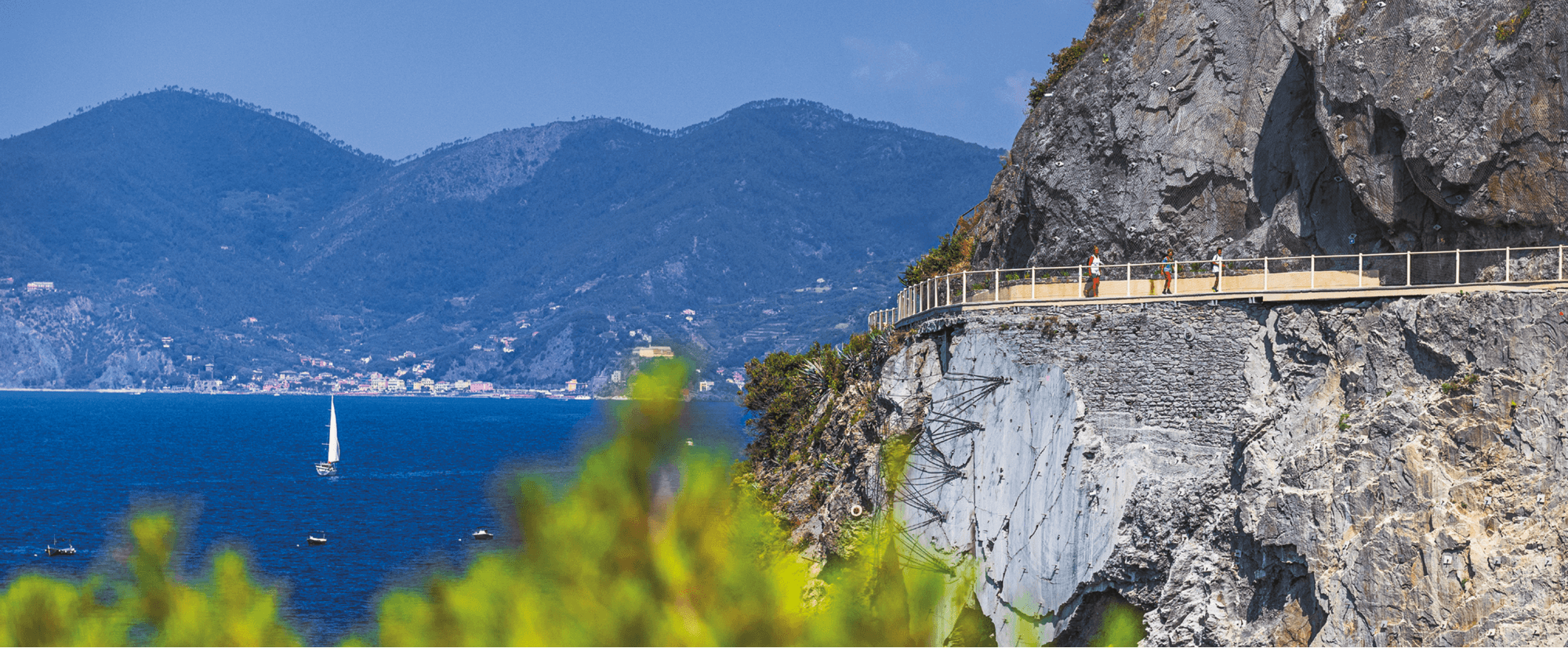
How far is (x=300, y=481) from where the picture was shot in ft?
349

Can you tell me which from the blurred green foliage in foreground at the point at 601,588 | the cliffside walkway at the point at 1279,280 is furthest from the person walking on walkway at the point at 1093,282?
the blurred green foliage in foreground at the point at 601,588

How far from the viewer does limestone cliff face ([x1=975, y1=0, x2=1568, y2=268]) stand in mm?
26469

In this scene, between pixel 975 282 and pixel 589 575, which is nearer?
pixel 589 575

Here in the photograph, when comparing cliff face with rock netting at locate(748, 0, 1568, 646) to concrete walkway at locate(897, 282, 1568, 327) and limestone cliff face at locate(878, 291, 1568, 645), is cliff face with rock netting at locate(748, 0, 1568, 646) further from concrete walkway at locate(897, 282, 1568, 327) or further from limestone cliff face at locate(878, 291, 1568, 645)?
concrete walkway at locate(897, 282, 1568, 327)

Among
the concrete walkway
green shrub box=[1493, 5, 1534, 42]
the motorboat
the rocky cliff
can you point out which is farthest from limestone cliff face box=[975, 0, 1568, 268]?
the motorboat

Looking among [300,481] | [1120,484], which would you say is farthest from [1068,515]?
[300,481]

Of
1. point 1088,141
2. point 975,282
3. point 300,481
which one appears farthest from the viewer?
point 300,481

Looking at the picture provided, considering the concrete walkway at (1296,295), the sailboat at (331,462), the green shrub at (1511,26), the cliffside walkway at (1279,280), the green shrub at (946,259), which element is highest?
the green shrub at (1511,26)

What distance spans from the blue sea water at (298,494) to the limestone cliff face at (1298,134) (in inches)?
511

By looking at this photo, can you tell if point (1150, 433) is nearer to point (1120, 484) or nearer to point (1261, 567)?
point (1120, 484)

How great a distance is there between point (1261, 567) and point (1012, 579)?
5.56 meters

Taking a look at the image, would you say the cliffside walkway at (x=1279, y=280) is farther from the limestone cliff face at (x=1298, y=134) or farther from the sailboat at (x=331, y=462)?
the sailboat at (x=331, y=462)

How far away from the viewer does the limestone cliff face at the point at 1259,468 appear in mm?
23734

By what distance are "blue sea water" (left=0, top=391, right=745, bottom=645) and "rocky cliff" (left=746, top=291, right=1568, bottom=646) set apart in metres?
6.63
